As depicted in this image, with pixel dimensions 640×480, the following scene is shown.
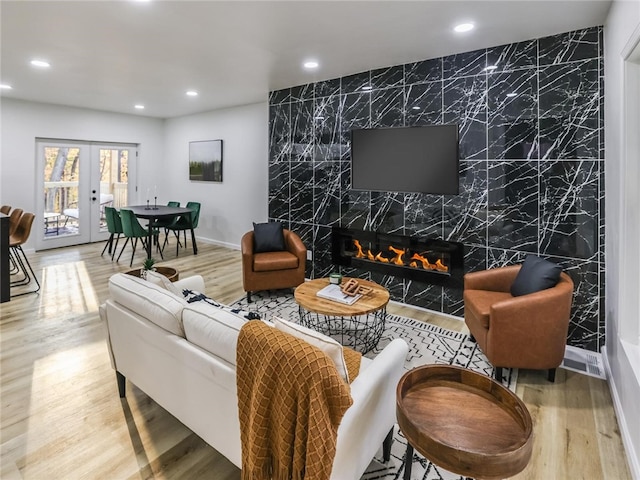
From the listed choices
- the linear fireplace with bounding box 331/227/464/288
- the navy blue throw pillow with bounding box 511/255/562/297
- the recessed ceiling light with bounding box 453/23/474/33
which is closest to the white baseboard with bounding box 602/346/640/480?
the navy blue throw pillow with bounding box 511/255/562/297

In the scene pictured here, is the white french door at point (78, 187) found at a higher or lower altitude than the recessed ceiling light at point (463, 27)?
lower

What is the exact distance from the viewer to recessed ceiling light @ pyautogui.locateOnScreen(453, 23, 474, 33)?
293cm

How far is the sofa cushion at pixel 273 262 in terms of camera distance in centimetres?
411

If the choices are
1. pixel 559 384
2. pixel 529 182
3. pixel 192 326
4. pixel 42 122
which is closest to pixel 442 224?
pixel 529 182

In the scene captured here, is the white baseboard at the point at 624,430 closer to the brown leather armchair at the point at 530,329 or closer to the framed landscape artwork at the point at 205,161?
the brown leather armchair at the point at 530,329

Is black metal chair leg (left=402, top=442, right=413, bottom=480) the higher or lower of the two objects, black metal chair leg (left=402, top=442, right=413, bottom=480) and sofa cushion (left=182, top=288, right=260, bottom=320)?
the lower

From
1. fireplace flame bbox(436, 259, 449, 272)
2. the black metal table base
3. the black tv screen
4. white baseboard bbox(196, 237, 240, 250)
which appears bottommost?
the black metal table base

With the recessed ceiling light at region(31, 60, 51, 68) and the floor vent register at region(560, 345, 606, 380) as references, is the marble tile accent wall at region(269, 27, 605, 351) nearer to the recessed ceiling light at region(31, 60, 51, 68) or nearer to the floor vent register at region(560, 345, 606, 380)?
the floor vent register at region(560, 345, 606, 380)

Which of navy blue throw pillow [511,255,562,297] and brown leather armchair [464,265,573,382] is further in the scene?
navy blue throw pillow [511,255,562,297]

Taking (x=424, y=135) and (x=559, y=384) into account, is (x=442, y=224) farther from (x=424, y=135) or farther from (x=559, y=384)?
(x=559, y=384)

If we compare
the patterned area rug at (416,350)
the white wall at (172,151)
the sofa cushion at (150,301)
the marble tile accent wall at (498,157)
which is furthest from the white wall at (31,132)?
the sofa cushion at (150,301)

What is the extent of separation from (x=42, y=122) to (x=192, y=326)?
6.92 metres

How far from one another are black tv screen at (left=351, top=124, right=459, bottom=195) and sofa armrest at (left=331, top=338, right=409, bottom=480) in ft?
8.02

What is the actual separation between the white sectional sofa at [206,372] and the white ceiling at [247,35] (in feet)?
7.22
